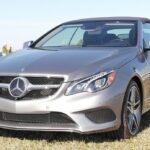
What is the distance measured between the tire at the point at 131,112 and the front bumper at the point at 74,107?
0.17 m

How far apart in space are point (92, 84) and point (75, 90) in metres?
0.21

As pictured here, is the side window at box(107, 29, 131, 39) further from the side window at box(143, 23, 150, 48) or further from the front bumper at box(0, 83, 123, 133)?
the front bumper at box(0, 83, 123, 133)

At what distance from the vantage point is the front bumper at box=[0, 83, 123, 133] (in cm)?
592

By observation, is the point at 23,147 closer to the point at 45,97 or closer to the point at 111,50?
the point at 45,97

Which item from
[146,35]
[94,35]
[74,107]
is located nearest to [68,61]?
[74,107]

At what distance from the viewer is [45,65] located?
629 cm

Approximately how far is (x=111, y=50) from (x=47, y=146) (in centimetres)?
157

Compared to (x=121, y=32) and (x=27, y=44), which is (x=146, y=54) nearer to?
(x=121, y=32)

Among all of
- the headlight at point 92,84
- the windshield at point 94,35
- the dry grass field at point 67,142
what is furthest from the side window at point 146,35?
the headlight at point 92,84

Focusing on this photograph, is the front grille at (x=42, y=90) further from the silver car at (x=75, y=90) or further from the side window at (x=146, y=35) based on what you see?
the side window at (x=146, y=35)

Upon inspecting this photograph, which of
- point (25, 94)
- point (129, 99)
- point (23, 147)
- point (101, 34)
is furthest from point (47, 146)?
point (101, 34)

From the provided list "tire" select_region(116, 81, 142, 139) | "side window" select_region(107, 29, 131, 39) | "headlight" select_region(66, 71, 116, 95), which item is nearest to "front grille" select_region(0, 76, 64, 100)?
"headlight" select_region(66, 71, 116, 95)

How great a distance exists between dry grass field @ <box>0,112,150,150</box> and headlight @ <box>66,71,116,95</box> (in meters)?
0.66

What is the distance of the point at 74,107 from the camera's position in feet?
19.4
